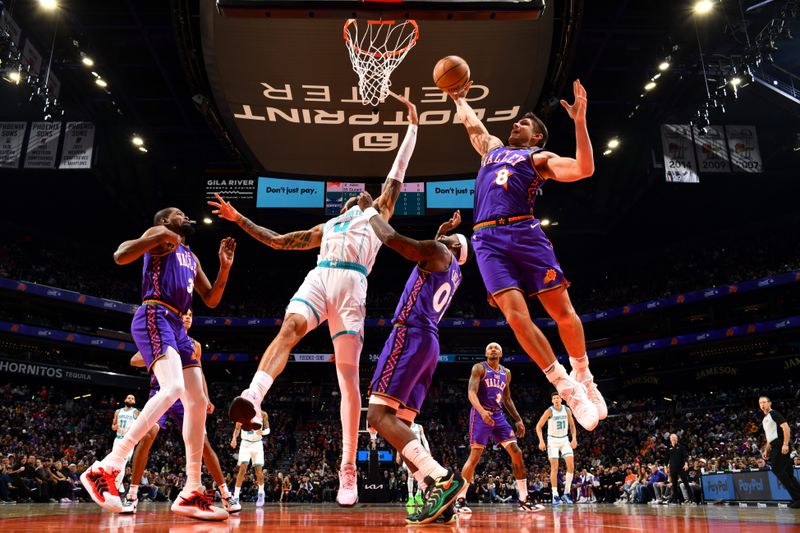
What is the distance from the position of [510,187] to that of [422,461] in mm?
2229

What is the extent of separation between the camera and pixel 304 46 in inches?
395

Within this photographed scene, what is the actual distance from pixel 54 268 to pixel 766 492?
33228mm

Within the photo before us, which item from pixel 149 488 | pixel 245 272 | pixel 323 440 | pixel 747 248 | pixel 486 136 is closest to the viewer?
pixel 486 136

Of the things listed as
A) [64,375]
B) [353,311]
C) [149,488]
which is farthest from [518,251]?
[64,375]

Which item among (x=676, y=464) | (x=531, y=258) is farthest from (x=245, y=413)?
(x=676, y=464)

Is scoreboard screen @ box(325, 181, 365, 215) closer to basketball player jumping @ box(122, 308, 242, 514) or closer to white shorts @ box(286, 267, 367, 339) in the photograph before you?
basketball player jumping @ box(122, 308, 242, 514)

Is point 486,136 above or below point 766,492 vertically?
above

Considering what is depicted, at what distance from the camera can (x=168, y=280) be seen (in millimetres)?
5414

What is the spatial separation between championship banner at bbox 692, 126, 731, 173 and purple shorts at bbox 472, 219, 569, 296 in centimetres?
2066

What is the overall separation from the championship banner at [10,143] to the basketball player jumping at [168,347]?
825 inches

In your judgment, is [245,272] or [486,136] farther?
[245,272]

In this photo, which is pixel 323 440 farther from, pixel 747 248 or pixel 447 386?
pixel 747 248

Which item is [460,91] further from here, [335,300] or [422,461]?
[422,461]

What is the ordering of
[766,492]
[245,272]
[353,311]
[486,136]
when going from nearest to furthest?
[353,311] < [486,136] < [766,492] < [245,272]
